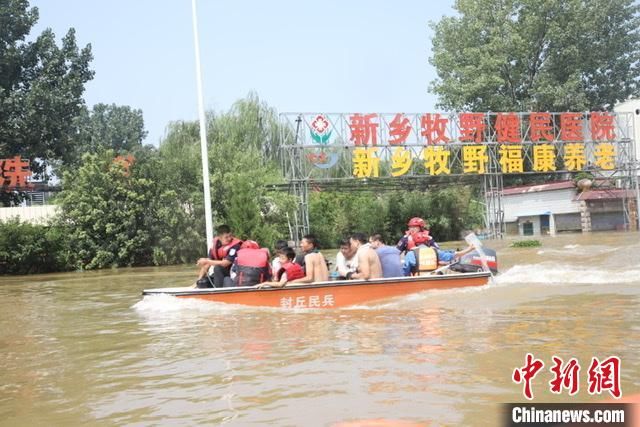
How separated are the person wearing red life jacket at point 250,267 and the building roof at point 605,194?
3318 cm

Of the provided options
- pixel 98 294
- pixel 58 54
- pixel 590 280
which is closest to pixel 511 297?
pixel 590 280

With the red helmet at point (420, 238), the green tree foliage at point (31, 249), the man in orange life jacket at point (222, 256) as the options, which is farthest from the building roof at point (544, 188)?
the man in orange life jacket at point (222, 256)

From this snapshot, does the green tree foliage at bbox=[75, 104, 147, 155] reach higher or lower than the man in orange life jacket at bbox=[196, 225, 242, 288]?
higher

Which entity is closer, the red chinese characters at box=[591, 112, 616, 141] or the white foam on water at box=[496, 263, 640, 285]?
the white foam on water at box=[496, 263, 640, 285]

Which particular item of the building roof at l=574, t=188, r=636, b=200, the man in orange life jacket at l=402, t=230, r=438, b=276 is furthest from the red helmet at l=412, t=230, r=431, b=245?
the building roof at l=574, t=188, r=636, b=200

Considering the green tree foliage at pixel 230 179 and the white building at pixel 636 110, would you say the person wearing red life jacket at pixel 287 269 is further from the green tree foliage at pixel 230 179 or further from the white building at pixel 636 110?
the white building at pixel 636 110

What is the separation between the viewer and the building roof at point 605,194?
40.9 m

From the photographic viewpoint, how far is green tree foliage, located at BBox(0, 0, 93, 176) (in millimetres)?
40438

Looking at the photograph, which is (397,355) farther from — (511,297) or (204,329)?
(511,297)

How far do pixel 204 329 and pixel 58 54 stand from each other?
38116 mm

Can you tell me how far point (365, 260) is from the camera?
11875mm

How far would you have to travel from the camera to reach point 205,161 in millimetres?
17062

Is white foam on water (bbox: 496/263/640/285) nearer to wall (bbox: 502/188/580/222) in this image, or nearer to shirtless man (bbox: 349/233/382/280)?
shirtless man (bbox: 349/233/382/280)

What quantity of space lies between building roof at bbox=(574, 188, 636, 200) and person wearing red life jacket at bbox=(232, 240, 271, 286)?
109 ft
